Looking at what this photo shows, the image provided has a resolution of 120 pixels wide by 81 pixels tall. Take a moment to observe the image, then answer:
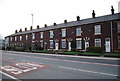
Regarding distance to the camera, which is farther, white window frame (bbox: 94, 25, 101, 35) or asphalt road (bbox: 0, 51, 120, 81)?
white window frame (bbox: 94, 25, 101, 35)

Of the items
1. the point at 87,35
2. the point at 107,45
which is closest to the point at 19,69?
the point at 107,45

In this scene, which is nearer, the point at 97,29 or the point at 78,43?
the point at 97,29

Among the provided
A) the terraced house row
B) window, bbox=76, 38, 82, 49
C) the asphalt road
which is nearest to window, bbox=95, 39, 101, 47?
the terraced house row

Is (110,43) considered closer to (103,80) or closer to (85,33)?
(85,33)

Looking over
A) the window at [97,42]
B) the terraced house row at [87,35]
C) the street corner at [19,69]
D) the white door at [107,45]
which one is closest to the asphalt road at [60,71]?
the street corner at [19,69]

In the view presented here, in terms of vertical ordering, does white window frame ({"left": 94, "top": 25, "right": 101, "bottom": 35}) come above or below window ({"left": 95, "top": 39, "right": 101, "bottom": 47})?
above

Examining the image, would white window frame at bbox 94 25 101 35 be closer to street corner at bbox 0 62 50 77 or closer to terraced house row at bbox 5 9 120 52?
terraced house row at bbox 5 9 120 52

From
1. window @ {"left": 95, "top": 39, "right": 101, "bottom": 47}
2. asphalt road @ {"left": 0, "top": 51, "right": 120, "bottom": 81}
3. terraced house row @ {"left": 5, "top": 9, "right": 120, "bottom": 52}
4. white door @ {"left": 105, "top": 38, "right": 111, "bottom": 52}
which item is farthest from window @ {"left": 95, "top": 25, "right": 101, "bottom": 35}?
asphalt road @ {"left": 0, "top": 51, "right": 120, "bottom": 81}

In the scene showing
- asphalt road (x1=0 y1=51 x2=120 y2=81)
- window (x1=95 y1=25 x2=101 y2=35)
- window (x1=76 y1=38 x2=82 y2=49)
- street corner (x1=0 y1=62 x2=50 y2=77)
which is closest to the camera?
asphalt road (x1=0 y1=51 x2=120 y2=81)

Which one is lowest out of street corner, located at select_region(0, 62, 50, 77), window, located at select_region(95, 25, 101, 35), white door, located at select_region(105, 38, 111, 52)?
street corner, located at select_region(0, 62, 50, 77)

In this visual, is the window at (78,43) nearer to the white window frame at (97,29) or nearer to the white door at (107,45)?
the white window frame at (97,29)

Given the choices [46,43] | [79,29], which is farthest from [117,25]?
[46,43]

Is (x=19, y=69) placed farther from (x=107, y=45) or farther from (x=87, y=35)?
(x=87, y=35)

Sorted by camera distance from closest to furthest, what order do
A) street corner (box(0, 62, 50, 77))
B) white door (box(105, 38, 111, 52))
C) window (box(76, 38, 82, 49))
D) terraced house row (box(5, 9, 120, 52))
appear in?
1. street corner (box(0, 62, 50, 77))
2. terraced house row (box(5, 9, 120, 52))
3. white door (box(105, 38, 111, 52))
4. window (box(76, 38, 82, 49))
